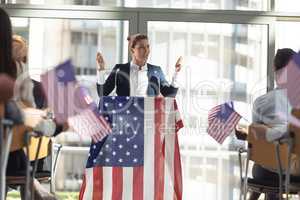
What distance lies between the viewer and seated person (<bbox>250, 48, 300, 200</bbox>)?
309 centimetres

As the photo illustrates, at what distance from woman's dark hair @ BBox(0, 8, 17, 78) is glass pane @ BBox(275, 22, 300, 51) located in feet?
11.4

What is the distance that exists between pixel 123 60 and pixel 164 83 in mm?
1096

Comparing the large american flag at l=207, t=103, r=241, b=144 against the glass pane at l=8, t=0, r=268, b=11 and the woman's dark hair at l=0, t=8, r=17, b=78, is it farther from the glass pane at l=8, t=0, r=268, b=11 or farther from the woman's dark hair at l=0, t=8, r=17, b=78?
the glass pane at l=8, t=0, r=268, b=11

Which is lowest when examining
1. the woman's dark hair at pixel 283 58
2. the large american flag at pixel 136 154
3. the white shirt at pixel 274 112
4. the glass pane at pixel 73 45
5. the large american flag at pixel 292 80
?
the large american flag at pixel 136 154

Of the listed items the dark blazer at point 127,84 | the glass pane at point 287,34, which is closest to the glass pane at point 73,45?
the dark blazer at point 127,84

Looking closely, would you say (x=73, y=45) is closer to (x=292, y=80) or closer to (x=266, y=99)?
(x=266, y=99)

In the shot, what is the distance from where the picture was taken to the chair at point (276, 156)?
115 inches

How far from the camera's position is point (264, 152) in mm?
3301

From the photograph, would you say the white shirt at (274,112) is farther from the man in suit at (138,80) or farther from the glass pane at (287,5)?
the glass pane at (287,5)

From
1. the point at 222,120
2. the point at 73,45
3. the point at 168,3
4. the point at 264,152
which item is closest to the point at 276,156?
the point at 264,152

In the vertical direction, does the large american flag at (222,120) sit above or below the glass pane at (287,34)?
below

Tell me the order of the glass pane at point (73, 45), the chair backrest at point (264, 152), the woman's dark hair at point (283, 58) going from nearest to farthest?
the chair backrest at point (264, 152) → the woman's dark hair at point (283, 58) → the glass pane at point (73, 45)

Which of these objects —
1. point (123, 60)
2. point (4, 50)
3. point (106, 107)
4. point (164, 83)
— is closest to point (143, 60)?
point (164, 83)

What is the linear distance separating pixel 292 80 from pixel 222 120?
20.9 inches
